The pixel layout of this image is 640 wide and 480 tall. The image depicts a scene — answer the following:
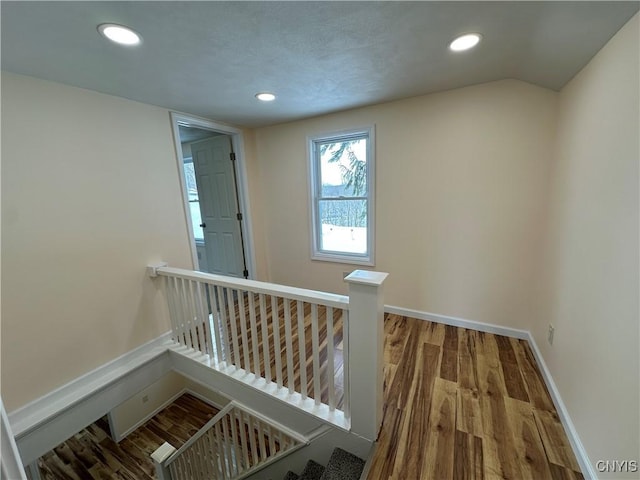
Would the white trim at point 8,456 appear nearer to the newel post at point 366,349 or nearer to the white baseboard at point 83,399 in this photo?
the newel post at point 366,349

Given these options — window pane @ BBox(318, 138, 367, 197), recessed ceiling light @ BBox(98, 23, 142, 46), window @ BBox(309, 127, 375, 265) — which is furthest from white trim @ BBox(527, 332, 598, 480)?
recessed ceiling light @ BBox(98, 23, 142, 46)

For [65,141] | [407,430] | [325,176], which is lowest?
[407,430]

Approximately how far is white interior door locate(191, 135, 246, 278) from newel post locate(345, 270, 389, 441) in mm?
2581

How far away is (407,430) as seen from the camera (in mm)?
1536

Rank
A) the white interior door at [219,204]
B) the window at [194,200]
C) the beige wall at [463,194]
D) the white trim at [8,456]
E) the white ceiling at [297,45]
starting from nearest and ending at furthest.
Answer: the white trim at [8,456] → the white ceiling at [297,45] → the beige wall at [463,194] → the white interior door at [219,204] → the window at [194,200]

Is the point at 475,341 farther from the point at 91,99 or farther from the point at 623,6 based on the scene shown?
the point at 91,99

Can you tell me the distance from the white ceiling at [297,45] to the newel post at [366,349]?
1.30 meters

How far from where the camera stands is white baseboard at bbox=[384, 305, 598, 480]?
1292mm

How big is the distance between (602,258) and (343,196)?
7.29ft

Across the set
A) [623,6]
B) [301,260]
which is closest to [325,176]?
[301,260]

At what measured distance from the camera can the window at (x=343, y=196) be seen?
9.50ft

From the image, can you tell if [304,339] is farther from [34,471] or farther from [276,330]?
[34,471]

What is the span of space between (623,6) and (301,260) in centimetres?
313

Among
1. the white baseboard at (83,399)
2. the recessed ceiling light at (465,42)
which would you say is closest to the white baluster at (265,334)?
the white baseboard at (83,399)
